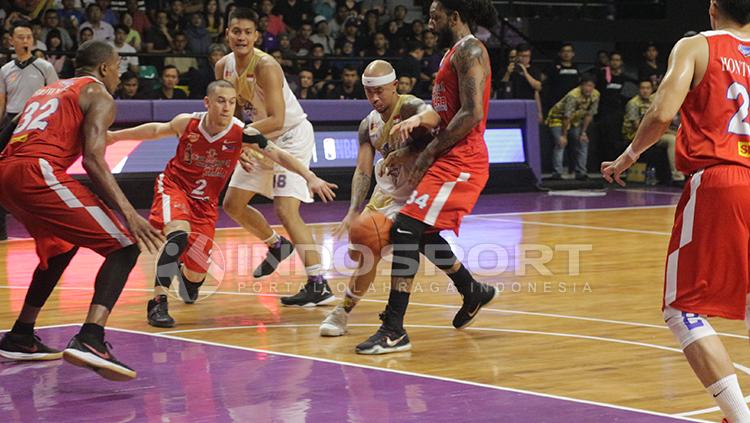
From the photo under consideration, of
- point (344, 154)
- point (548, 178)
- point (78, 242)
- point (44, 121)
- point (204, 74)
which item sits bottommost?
Result: point (548, 178)

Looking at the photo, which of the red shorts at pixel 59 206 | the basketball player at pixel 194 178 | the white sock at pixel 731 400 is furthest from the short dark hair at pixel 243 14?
the white sock at pixel 731 400

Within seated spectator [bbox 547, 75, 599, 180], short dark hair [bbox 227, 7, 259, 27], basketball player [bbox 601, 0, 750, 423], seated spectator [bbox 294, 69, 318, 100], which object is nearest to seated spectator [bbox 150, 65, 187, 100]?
seated spectator [bbox 294, 69, 318, 100]

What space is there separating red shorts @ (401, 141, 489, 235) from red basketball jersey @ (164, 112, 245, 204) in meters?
1.63

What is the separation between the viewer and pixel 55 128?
567 centimetres

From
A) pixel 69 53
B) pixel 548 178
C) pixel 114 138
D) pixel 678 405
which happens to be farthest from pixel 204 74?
pixel 678 405

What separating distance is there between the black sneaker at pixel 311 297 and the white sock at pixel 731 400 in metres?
3.76

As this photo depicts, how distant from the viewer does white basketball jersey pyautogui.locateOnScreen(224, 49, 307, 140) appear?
7.90 meters

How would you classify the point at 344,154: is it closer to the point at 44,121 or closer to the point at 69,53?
the point at 69,53

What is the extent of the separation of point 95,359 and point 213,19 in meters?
12.0

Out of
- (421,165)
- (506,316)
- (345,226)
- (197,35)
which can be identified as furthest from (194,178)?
(197,35)

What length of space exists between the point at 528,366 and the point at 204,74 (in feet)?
33.5

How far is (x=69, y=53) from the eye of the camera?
14.4 meters

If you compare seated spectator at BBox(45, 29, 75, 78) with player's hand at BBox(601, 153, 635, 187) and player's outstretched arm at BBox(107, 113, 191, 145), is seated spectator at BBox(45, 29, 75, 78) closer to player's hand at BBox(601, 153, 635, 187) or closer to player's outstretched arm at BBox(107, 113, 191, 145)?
A: player's outstretched arm at BBox(107, 113, 191, 145)

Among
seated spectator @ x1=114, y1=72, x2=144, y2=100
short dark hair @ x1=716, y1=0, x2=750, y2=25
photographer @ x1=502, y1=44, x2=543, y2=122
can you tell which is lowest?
photographer @ x1=502, y1=44, x2=543, y2=122
